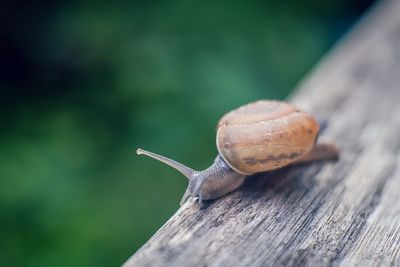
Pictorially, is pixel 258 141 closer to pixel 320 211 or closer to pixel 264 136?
pixel 264 136

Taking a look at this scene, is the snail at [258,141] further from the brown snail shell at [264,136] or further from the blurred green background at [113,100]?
the blurred green background at [113,100]

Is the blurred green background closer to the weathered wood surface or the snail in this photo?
the weathered wood surface

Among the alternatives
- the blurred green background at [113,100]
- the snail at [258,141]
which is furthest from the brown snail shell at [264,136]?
the blurred green background at [113,100]

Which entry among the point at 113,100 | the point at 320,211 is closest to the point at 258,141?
the point at 320,211

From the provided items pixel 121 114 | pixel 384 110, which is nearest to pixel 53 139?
pixel 121 114

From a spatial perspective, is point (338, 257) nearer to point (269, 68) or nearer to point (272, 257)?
point (272, 257)

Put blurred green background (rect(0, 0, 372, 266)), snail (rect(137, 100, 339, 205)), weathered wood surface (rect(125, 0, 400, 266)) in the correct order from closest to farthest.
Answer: weathered wood surface (rect(125, 0, 400, 266)) → snail (rect(137, 100, 339, 205)) → blurred green background (rect(0, 0, 372, 266))

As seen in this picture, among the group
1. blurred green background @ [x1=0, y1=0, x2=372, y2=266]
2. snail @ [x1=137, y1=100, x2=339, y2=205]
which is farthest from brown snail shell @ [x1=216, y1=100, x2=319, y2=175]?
blurred green background @ [x1=0, y1=0, x2=372, y2=266]
